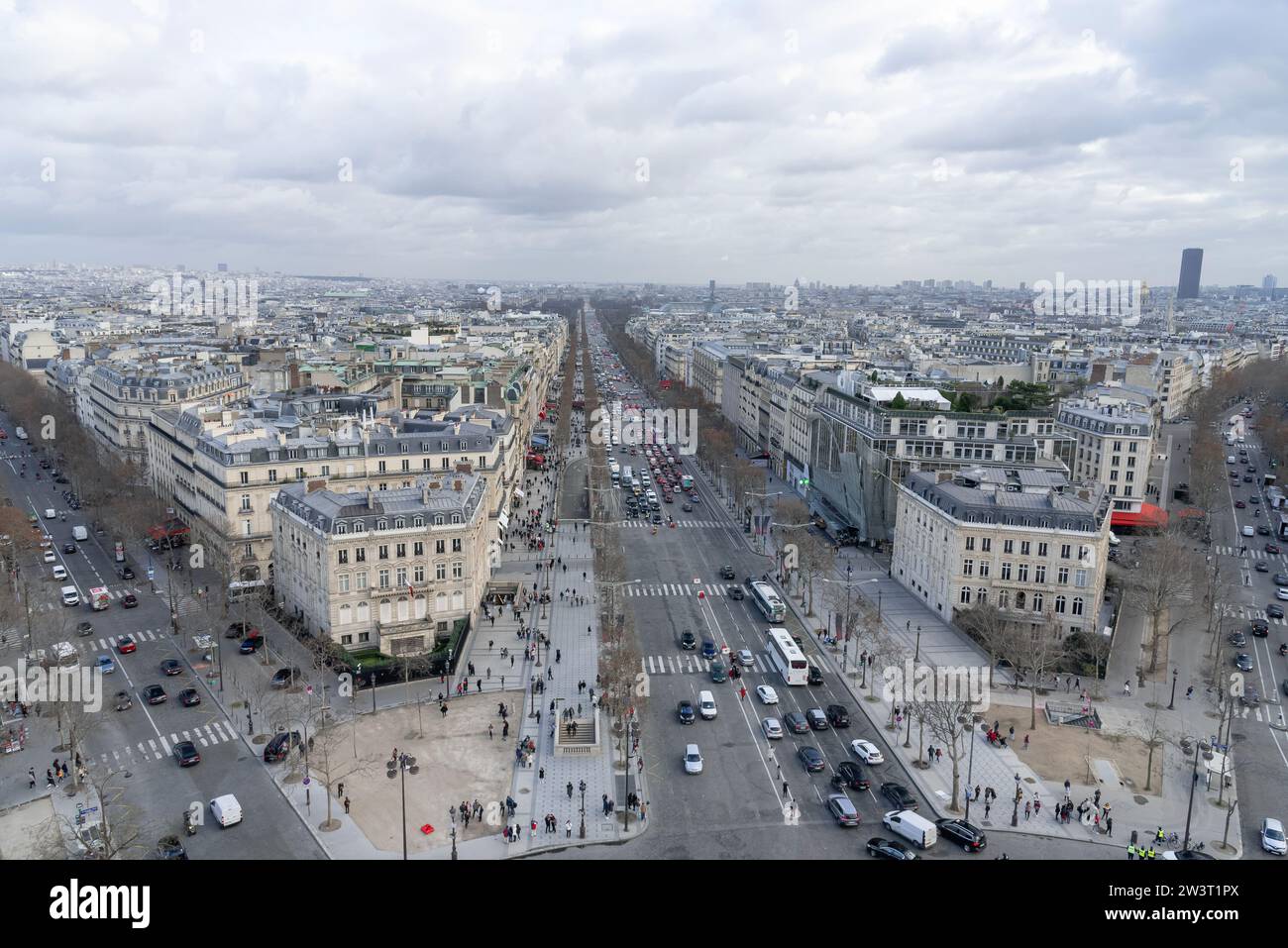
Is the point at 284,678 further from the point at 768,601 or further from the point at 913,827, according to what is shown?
the point at 913,827

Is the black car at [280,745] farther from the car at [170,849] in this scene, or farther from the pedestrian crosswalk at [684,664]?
the pedestrian crosswalk at [684,664]

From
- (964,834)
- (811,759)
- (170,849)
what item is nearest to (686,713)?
(811,759)

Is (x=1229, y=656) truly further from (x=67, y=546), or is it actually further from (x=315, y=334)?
(x=315, y=334)

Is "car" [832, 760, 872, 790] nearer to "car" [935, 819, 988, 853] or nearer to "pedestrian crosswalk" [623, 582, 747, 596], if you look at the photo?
"car" [935, 819, 988, 853]

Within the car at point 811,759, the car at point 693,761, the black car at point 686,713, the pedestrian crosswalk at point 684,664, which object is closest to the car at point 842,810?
the car at point 811,759

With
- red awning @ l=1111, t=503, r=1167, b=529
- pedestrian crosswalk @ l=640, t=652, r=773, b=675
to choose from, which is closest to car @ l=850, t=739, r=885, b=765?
pedestrian crosswalk @ l=640, t=652, r=773, b=675

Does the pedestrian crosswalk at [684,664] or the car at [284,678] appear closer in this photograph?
the car at [284,678]

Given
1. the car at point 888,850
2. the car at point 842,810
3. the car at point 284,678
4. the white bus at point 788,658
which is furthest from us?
the white bus at point 788,658
